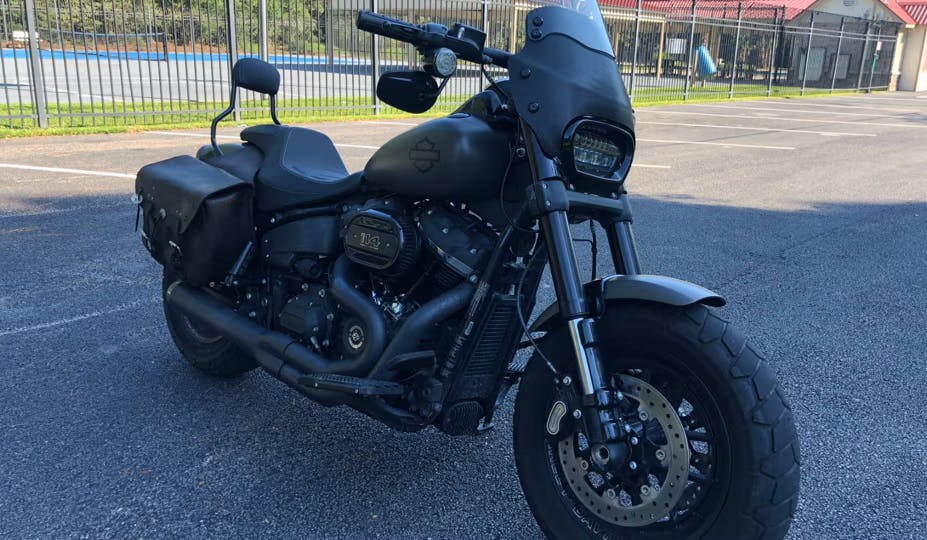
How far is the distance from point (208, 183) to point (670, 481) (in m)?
2.25

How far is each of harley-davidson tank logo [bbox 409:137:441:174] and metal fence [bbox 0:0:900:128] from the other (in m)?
3.49

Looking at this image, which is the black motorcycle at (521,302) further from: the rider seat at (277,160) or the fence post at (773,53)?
the fence post at (773,53)

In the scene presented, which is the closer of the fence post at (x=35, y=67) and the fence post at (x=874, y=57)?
the fence post at (x=35, y=67)

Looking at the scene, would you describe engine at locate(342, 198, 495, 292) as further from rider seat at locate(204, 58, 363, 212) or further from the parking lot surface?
the parking lot surface

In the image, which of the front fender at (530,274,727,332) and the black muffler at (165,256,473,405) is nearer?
the front fender at (530,274,727,332)

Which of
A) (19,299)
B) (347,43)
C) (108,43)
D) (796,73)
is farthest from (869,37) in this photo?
(19,299)

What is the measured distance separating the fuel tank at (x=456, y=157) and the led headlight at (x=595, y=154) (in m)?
0.29

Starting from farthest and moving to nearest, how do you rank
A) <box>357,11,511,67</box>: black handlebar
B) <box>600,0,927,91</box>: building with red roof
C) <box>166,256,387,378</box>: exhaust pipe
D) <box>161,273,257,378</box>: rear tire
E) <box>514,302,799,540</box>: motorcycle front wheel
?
1. <box>600,0,927,91</box>: building with red roof
2. <box>161,273,257,378</box>: rear tire
3. <box>166,256,387,378</box>: exhaust pipe
4. <box>357,11,511,67</box>: black handlebar
5. <box>514,302,799,540</box>: motorcycle front wheel

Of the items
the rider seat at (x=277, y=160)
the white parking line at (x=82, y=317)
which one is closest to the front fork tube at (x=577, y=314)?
the rider seat at (x=277, y=160)

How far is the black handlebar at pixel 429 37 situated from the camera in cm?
258

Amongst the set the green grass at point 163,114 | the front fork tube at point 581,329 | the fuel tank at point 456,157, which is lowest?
the green grass at point 163,114

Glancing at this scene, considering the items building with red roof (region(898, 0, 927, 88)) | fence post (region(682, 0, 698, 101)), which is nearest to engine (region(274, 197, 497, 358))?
fence post (region(682, 0, 698, 101))

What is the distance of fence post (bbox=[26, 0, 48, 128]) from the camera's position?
11.5 m

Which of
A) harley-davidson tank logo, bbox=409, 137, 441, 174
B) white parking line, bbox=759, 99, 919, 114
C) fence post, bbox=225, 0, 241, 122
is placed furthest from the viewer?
white parking line, bbox=759, 99, 919, 114
